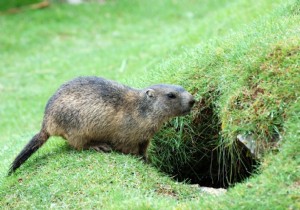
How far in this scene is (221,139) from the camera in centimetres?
614

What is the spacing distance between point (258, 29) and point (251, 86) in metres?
1.43

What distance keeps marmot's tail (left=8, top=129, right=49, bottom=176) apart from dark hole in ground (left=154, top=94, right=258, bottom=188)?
121 centimetres

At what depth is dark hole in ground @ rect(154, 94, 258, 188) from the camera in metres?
6.44

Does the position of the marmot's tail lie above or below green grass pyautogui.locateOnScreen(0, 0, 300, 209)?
below

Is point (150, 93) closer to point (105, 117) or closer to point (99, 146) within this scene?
point (105, 117)

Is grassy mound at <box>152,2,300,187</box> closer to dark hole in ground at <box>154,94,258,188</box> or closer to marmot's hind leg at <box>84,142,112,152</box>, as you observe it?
dark hole in ground at <box>154,94,258,188</box>

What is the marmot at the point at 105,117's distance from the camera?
649 centimetres

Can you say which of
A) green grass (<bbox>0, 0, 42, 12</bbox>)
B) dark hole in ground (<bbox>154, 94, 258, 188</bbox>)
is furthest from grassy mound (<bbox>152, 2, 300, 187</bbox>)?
green grass (<bbox>0, 0, 42, 12</bbox>)

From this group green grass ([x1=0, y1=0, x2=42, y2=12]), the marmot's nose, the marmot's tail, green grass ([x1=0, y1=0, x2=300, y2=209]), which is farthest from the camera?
green grass ([x1=0, y1=0, x2=42, y2=12])

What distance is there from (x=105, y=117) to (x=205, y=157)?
129 cm

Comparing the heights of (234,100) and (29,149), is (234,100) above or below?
above

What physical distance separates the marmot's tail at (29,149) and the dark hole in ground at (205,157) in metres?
1.21

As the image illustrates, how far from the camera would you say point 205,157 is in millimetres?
7066

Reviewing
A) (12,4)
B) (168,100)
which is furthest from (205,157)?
(12,4)
